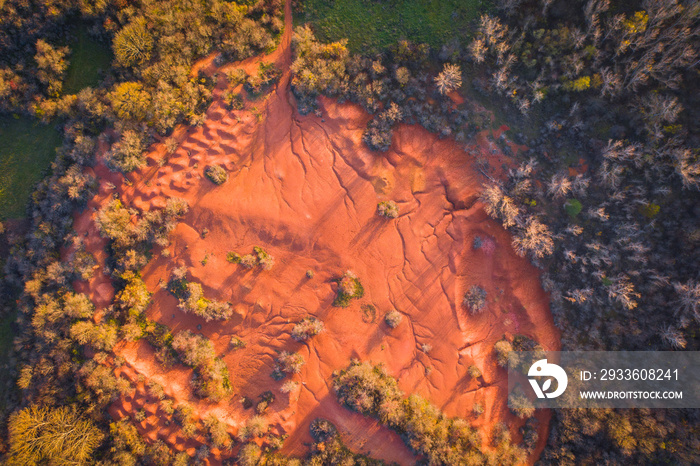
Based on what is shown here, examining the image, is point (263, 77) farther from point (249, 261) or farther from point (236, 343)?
point (236, 343)

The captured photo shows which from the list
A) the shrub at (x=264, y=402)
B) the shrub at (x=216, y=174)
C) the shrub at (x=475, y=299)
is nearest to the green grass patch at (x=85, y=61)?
the shrub at (x=216, y=174)

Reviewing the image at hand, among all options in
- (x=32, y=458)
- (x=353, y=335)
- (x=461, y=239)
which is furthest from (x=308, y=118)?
(x=32, y=458)

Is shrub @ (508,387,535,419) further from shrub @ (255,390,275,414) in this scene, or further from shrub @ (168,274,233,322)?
shrub @ (168,274,233,322)

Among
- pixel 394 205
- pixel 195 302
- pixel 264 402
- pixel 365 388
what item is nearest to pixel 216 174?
pixel 195 302

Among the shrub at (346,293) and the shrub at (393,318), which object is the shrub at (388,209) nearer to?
the shrub at (346,293)

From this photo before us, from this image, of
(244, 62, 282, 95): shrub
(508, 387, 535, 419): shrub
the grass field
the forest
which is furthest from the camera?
(244, 62, 282, 95): shrub

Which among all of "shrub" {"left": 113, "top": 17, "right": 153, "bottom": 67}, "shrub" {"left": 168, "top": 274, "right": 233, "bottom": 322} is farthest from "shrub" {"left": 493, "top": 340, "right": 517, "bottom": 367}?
"shrub" {"left": 113, "top": 17, "right": 153, "bottom": 67}

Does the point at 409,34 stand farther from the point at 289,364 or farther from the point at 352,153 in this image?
the point at 289,364
